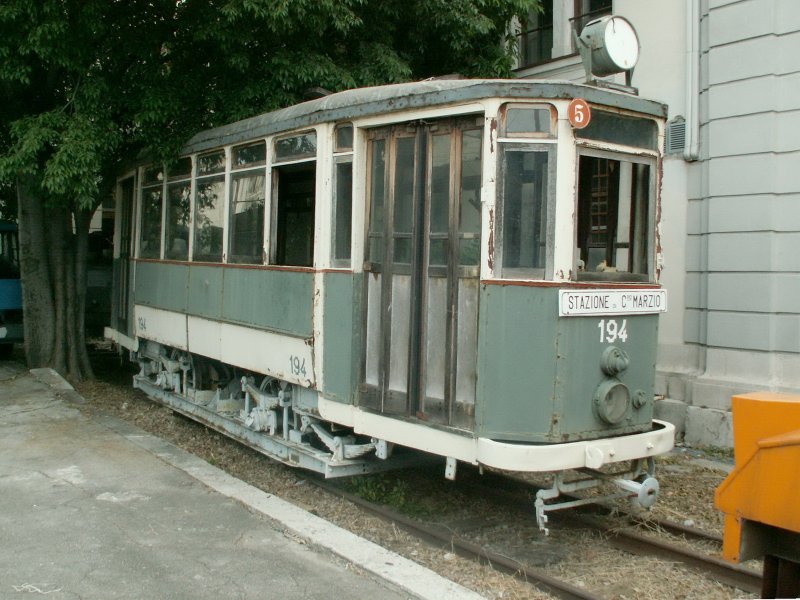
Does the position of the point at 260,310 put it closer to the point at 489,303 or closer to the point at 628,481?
the point at 489,303

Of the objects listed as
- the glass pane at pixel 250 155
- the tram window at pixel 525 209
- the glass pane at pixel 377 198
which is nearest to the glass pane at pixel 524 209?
the tram window at pixel 525 209

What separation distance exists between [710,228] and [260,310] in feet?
17.0

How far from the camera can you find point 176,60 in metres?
10.7

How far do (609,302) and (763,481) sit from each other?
2565 mm

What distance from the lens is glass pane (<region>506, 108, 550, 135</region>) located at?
17.8 ft

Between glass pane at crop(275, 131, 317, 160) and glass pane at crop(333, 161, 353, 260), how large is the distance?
0.41 metres

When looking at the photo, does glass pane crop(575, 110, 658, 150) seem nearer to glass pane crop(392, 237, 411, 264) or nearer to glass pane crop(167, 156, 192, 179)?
glass pane crop(392, 237, 411, 264)

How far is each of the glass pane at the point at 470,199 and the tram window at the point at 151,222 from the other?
5580mm

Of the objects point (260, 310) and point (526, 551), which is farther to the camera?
point (260, 310)

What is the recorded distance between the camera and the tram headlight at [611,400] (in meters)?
5.56

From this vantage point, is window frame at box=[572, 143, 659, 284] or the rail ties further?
window frame at box=[572, 143, 659, 284]

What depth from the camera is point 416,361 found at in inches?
233

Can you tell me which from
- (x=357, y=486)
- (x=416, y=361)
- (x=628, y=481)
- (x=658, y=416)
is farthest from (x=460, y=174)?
(x=658, y=416)

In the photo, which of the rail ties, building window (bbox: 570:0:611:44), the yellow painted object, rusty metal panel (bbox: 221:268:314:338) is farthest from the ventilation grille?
the yellow painted object
